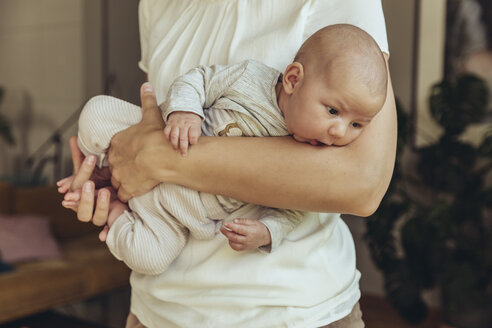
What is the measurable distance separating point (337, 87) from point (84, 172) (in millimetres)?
554

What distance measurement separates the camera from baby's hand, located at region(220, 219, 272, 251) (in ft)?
3.03

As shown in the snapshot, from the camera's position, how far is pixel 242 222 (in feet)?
3.09

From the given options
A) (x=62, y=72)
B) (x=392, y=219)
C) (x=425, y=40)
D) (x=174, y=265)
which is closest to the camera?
(x=174, y=265)

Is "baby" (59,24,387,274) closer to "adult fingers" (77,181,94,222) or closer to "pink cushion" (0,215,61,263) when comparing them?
"adult fingers" (77,181,94,222)

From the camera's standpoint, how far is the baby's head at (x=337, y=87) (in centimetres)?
94

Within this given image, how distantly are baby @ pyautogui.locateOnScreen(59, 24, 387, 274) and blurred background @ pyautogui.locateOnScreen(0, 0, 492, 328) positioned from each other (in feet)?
8.61

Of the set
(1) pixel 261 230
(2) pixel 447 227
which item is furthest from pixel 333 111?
(2) pixel 447 227

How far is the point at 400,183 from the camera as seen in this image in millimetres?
4176

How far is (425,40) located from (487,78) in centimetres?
59

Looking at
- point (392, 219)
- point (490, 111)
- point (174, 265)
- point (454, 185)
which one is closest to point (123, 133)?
point (174, 265)

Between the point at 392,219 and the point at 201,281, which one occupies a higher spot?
the point at 201,281

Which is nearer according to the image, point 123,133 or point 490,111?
point 123,133

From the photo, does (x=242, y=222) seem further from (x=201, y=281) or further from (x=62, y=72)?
(x=62, y=72)

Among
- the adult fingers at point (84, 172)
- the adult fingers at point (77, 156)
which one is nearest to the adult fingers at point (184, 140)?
the adult fingers at point (84, 172)
